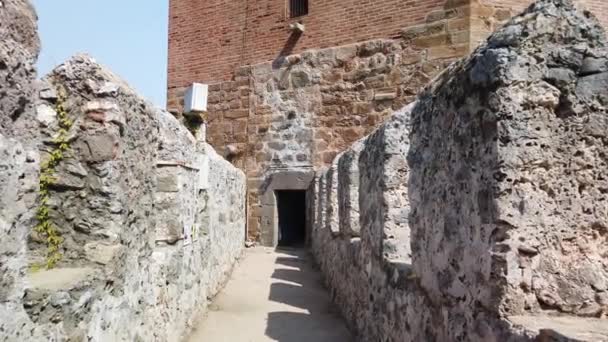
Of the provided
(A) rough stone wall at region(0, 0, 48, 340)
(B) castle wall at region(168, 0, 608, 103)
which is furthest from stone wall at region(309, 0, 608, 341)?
(B) castle wall at region(168, 0, 608, 103)

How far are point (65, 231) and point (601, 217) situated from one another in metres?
2.23

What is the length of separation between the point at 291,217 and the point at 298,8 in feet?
17.5

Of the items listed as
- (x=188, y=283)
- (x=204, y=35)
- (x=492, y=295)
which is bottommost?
(x=188, y=283)

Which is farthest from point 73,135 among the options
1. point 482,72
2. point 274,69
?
point 274,69

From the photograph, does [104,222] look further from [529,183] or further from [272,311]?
[272,311]

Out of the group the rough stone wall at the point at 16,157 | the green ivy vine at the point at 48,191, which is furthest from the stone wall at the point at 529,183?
the green ivy vine at the point at 48,191

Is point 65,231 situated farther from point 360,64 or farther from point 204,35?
point 204,35

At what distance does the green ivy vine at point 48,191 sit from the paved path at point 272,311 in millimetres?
2141

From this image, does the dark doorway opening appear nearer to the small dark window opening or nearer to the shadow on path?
the small dark window opening

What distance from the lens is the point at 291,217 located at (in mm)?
13836

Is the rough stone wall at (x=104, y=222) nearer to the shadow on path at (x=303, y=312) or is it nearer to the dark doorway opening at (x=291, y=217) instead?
the shadow on path at (x=303, y=312)

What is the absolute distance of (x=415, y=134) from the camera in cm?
261

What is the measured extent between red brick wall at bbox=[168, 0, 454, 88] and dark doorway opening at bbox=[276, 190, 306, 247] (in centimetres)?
325

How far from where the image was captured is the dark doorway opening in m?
12.5
